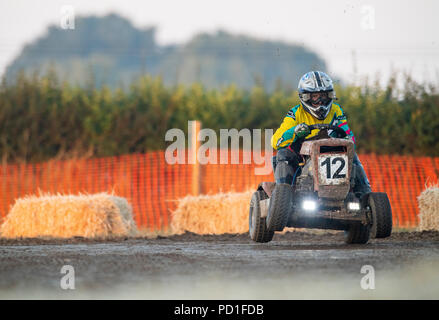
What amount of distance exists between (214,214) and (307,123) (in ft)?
16.8

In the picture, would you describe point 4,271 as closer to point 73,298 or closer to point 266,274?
point 73,298

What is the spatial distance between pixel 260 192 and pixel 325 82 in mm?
1780

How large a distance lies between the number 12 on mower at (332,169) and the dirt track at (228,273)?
34.0 inches

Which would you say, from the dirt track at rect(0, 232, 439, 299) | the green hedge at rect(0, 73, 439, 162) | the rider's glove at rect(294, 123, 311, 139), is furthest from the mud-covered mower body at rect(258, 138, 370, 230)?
the green hedge at rect(0, 73, 439, 162)

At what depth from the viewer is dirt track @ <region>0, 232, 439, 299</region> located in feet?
19.5

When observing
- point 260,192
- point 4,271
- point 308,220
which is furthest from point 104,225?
point 4,271

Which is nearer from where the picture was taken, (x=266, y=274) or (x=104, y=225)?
(x=266, y=274)

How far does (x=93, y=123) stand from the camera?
24.0 meters

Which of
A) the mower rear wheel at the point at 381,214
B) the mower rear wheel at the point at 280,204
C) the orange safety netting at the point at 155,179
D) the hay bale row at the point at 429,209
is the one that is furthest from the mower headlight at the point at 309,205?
the orange safety netting at the point at 155,179

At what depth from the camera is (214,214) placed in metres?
14.9

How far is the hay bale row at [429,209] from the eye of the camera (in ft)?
43.6

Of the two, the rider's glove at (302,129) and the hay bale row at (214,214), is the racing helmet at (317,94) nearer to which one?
the rider's glove at (302,129)

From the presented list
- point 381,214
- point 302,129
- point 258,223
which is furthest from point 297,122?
Answer: point 381,214

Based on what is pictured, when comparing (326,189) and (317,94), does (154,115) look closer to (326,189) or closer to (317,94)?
(317,94)
